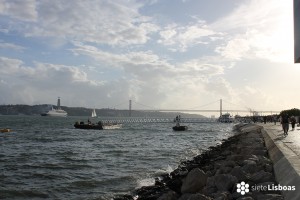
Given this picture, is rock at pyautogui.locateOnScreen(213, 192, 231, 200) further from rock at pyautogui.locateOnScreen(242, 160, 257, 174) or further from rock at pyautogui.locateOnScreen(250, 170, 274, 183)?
rock at pyautogui.locateOnScreen(242, 160, 257, 174)

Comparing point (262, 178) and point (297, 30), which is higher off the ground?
point (297, 30)

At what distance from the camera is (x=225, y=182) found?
31.2ft

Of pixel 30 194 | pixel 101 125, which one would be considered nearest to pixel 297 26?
pixel 30 194

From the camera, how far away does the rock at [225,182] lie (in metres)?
9.36

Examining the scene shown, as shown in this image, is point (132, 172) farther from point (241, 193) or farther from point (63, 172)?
point (241, 193)

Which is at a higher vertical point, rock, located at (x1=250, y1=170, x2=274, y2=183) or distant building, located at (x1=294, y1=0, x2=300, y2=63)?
distant building, located at (x1=294, y1=0, x2=300, y2=63)

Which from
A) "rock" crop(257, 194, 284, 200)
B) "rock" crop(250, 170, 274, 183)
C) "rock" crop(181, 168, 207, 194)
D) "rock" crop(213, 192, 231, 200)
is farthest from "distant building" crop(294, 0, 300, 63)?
"rock" crop(257, 194, 284, 200)

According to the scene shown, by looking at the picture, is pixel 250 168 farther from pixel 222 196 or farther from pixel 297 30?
pixel 297 30

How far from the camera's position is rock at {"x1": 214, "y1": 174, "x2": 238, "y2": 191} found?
9.36 metres

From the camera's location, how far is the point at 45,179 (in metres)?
16.9

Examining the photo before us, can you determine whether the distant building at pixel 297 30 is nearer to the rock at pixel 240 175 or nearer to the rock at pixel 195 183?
the rock at pixel 240 175

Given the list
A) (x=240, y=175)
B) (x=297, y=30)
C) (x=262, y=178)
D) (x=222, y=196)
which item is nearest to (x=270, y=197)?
(x=222, y=196)

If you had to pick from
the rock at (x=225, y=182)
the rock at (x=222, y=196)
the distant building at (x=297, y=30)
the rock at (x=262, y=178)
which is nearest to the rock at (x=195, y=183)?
the rock at (x=225, y=182)

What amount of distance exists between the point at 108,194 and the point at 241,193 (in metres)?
6.81
